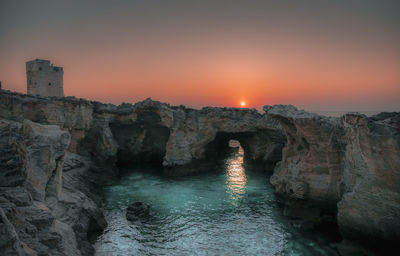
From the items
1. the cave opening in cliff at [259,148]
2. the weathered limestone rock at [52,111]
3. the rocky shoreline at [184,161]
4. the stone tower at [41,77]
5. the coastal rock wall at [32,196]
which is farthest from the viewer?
the stone tower at [41,77]

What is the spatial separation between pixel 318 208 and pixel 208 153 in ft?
56.4

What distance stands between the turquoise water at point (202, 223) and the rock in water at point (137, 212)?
452 mm

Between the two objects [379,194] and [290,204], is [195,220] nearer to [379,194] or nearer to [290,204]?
[290,204]

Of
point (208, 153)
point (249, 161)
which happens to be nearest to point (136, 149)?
point (208, 153)

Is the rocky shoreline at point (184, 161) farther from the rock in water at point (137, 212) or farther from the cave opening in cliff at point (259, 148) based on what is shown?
the rock in water at point (137, 212)

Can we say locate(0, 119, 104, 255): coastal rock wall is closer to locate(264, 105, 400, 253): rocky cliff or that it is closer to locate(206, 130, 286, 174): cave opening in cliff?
locate(264, 105, 400, 253): rocky cliff

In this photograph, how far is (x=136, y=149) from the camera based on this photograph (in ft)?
121

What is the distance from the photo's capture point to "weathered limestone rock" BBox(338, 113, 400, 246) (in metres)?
11.9

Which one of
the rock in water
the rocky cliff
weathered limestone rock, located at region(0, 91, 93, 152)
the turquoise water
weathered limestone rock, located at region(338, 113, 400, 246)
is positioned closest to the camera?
weathered limestone rock, located at region(338, 113, 400, 246)

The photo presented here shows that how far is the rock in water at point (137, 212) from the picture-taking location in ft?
60.4

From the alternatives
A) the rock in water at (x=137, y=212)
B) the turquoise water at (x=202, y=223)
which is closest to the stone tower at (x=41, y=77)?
the turquoise water at (x=202, y=223)

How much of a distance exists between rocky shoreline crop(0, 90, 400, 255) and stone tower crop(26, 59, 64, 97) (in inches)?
529

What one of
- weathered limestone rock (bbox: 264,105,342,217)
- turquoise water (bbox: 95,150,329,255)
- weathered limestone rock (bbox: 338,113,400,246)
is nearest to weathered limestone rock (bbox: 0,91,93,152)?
turquoise water (bbox: 95,150,329,255)

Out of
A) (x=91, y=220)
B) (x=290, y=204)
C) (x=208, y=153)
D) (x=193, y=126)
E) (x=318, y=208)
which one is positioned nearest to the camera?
(x=91, y=220)
